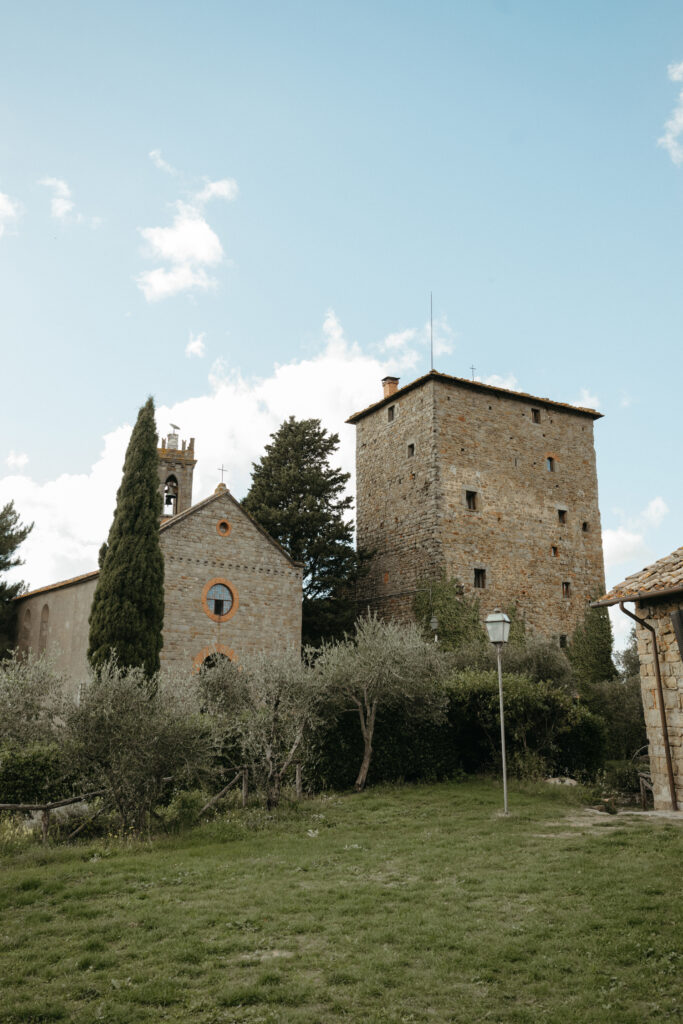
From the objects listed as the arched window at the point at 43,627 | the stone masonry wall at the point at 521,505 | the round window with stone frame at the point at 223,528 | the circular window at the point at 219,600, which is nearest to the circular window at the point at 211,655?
the circular window at the point at 219,600

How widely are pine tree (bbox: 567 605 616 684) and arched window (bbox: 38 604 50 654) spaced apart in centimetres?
1928

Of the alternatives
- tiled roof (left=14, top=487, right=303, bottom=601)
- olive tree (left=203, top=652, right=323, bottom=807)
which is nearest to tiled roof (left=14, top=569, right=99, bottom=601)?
tiled roof (left=14, top=487, right=303, bottom=601)

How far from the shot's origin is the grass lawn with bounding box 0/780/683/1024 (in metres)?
4.73

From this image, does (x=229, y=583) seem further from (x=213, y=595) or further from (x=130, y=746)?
(x=130, y=746)

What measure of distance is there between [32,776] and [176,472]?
2305 cm

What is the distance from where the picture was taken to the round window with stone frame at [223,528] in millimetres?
23078

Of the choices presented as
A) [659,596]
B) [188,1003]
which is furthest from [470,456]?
[188,1003]

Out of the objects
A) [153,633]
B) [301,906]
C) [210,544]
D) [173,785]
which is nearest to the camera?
[301,906]

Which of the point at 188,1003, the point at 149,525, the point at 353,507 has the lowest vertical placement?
the point at 188,1003

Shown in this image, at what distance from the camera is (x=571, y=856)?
8.34m

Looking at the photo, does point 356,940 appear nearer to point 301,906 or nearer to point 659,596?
point 301,906

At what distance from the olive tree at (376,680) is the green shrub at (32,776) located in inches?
184

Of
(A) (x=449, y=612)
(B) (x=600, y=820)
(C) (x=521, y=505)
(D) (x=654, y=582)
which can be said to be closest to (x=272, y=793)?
(B) (x=600, y=820)

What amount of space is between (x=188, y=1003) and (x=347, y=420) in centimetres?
2960
